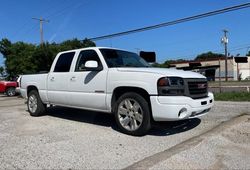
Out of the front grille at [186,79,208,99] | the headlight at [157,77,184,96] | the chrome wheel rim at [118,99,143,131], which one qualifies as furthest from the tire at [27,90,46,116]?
the front grille at [186,79,208,99]

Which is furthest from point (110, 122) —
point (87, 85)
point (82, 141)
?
point (82, 141)

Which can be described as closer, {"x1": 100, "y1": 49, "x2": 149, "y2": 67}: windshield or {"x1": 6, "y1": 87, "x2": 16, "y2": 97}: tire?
{"x1": 100, "y1": 49, "x2": 149, "y2": 67}: windshield

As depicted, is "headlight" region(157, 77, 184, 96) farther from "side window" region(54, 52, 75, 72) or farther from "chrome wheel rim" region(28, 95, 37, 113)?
"chrome wheel rim" region(28, 95, 37, 113)

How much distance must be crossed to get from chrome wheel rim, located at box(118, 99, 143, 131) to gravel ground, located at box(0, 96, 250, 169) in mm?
253

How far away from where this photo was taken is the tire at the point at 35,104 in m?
9.01

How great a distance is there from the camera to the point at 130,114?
6.29 meters

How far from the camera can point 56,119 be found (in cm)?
850

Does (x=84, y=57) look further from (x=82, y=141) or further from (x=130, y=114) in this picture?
(x=82, y=141)

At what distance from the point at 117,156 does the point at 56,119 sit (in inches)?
158

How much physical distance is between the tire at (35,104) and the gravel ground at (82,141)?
51cm

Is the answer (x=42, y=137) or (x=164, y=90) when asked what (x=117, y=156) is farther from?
(x=42, y=137)

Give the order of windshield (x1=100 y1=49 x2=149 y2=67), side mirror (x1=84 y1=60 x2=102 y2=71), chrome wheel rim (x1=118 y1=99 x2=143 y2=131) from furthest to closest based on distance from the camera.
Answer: windshield (x1=100 y1=49 x2=149 y2=67)
side mirror (x1=84 y1=60 x2=102 y2=71)
chrome wheel rim (x1=118 y1=99 x2=143 y2=131)

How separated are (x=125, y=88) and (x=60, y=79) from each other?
7.50 feet

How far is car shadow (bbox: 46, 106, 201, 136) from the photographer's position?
6.66 m
